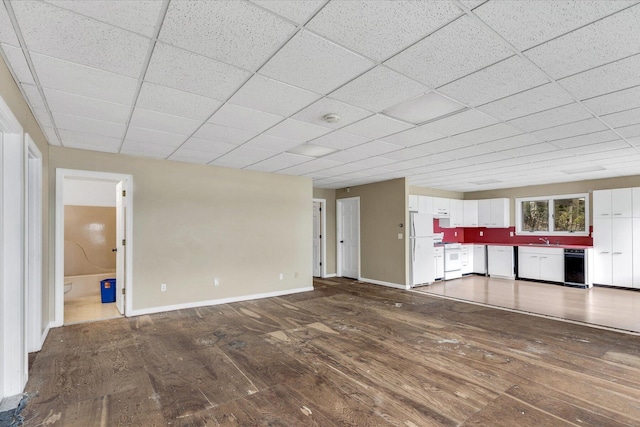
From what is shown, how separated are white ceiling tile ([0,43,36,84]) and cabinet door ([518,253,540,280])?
9.37 meters

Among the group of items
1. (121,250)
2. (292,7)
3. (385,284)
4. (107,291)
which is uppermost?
(292,7)

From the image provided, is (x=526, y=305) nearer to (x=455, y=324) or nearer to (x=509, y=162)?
(x=455, y=324)

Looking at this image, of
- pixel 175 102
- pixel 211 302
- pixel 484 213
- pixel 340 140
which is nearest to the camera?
pixel 175 102

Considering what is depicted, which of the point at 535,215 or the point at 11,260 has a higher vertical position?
the point at 535,215

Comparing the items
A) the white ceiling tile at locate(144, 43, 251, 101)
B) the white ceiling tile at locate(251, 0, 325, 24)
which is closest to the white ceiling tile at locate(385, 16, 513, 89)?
the white ceiling tile at locate(251, 0, 325, 24)

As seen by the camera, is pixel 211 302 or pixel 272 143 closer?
pixel 272 143

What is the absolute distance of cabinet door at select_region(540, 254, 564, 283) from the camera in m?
7.23

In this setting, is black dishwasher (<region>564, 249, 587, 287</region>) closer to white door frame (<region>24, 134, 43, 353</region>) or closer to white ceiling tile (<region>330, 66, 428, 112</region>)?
white ceiling tile (<region>330, 66, 428, 112</region>)

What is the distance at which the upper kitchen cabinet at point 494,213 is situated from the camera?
27.8ft

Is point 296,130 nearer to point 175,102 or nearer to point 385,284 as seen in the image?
point 175,102

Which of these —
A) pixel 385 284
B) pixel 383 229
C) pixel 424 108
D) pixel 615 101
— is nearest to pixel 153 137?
pixel 424 108

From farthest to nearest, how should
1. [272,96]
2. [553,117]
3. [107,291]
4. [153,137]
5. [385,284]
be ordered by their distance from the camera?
[385,284]
[107,291]
[153,137]
[553,117]
[272,96]

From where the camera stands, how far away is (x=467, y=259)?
8711 millimetres

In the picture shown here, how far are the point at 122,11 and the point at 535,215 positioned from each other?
958 cm
